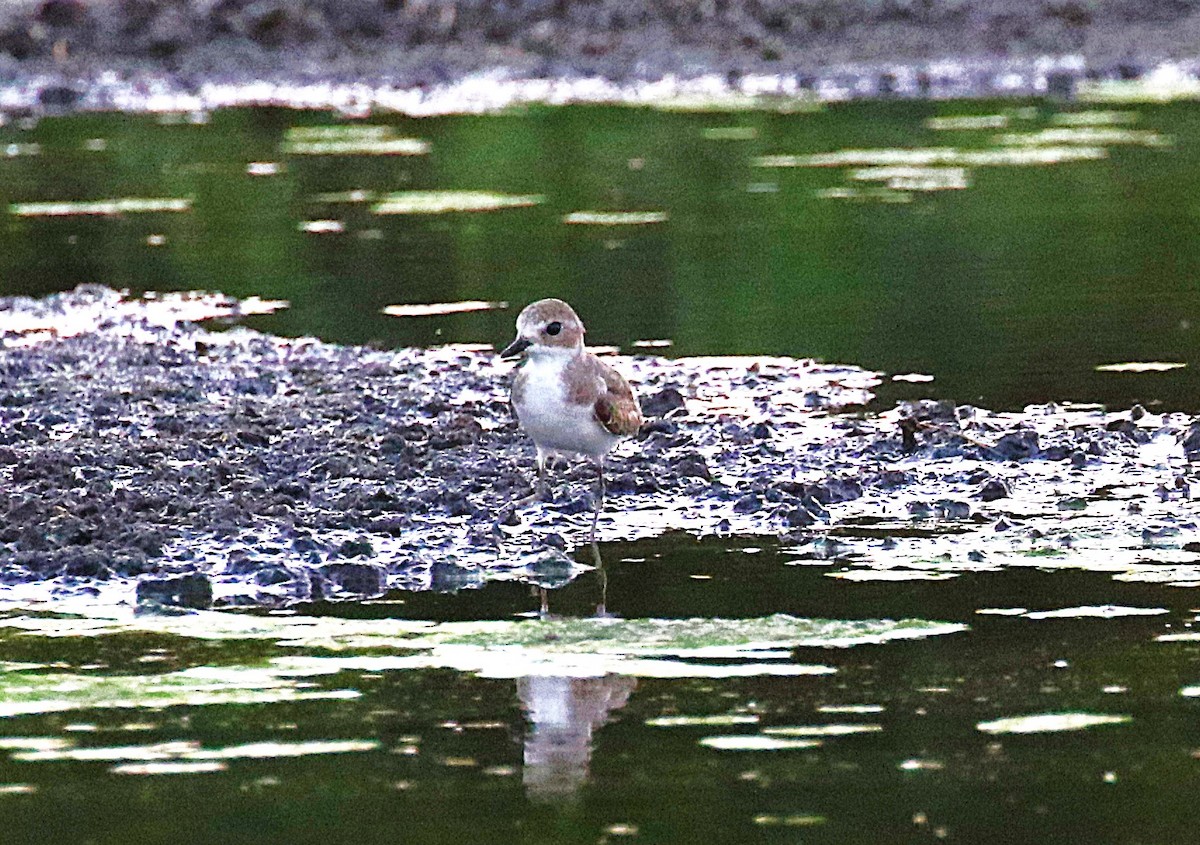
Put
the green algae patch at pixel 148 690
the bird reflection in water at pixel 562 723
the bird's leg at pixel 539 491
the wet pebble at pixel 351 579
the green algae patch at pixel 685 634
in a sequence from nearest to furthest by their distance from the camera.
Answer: the bird reflection in water at pixel 562 723 < the green algae patch at pixel 148 690 < the green algae patch at pixel 685 634 < the wet pebble at pixel 351 579 < the bird's leg at pixel 539 491

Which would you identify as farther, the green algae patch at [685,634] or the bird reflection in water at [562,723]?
the green algae patch at [685,634]

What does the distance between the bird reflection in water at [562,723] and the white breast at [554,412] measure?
227cm

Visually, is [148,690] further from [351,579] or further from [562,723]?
[351,579]

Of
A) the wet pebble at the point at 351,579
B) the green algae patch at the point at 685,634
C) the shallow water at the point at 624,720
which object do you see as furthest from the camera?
the wet pebble at the point at 351,579

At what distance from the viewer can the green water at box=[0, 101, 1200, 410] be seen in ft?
47.5

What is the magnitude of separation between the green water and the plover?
265 cm

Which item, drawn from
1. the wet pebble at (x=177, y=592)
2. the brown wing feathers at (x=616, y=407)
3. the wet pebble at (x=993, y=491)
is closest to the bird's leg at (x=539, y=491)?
the brown wing feathers at (x=616, y=407)

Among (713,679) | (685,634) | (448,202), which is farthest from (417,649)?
(448,202)

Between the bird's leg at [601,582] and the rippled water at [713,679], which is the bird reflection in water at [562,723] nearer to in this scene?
the rippled water at [713,679]

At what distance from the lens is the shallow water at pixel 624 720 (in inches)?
257

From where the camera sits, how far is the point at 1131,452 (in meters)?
10.9

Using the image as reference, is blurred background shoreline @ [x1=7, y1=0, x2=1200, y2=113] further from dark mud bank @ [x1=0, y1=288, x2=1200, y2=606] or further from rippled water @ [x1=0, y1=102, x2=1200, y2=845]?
dark mud bank @ [x1=0, y1=288, x2=1200, y2=606]

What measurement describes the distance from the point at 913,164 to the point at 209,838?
1696 cm

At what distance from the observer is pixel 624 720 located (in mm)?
7363
